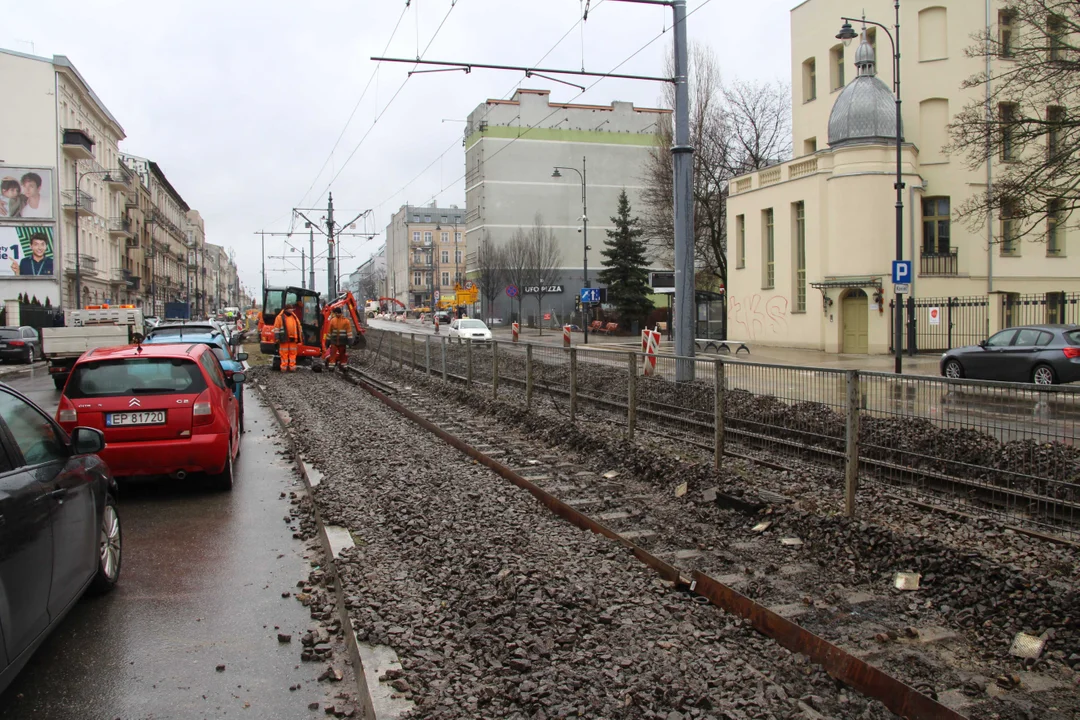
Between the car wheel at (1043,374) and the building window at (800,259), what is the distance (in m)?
15.8

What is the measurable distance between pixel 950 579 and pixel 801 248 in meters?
30.7

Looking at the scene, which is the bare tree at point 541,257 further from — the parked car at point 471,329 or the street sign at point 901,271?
the street sign at point 901,271

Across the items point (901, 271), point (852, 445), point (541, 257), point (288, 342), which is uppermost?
point (541, 257)

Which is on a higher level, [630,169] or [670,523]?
[630,169]

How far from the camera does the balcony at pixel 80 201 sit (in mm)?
54438

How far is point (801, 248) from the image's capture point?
34.3 meters

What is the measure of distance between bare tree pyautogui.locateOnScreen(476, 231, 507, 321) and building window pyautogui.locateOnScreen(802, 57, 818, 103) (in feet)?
105

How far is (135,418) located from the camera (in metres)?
8.00

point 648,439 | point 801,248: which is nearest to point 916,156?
point 801,248

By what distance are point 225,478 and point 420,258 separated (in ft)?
406

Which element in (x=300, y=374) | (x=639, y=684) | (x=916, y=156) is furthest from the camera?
(x=916, y=156)

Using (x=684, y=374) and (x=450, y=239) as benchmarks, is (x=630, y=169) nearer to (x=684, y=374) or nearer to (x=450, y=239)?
(x=450, y=239)

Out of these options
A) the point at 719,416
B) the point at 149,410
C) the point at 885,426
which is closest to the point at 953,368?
the point at 719,416

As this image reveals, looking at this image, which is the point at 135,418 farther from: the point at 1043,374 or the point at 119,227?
the point at 119,227
